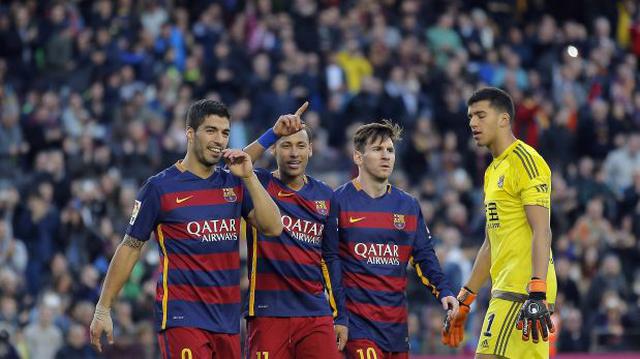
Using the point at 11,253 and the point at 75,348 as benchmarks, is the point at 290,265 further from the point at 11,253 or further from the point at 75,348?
the point at 11,253

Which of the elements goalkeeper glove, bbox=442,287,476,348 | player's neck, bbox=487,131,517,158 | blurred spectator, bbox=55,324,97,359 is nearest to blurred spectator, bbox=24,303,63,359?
blurred spectator, bbox=55,324,97,359

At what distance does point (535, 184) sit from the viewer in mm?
10664

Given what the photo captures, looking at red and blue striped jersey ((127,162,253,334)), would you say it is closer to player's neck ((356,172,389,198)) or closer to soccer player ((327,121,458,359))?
soccer player ((327,121,458,359))

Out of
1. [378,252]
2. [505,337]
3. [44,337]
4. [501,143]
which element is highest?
[501,143]

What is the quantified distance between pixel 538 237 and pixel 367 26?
14.5 meters

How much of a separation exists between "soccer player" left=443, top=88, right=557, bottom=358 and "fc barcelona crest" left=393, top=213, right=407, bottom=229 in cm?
94

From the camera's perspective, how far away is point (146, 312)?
1836cm

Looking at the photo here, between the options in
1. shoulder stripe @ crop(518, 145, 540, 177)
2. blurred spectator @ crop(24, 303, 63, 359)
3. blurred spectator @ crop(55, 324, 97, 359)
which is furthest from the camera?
blurred spectator @ crop(24, 303, 63, 359)

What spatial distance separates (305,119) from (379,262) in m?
9.78

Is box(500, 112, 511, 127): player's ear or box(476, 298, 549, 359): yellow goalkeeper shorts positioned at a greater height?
box(500, 112, 511, 127): player's ear

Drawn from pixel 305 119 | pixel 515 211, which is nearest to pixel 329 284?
pixel 515 211

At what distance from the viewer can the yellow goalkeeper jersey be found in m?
10.7

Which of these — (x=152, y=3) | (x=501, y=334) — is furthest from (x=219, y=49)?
(x=501, y=334)

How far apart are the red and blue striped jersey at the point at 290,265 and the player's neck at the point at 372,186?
0.66 metres
